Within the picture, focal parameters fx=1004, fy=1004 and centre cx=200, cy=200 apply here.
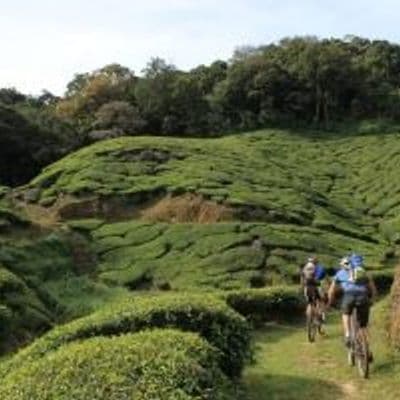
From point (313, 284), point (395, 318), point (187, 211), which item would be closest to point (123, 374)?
point (395, 318)

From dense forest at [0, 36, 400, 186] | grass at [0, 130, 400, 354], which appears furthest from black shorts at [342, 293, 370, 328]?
dense forest at [0, 36, 400, 186]

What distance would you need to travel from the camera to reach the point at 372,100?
85625 millimetres

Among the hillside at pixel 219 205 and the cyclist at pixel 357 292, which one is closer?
the cyclist at pixel 357 292

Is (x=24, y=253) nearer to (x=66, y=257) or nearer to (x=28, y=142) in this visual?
(x=66, y=257)

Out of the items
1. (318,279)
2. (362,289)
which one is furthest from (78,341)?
(318,279)

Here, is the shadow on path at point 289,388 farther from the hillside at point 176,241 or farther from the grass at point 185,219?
the grass at point 185,219

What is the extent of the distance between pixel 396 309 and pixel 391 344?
1.14 meters

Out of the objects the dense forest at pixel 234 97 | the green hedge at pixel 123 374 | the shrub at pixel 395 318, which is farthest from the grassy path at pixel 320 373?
the dense forest at pixel 234 97

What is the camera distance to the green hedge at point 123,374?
11508mm

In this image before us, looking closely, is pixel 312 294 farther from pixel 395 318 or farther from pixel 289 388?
pixel 289 388

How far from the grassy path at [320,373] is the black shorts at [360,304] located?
36.8 inches

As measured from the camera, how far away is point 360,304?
18297 mm

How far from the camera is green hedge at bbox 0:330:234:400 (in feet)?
37.8

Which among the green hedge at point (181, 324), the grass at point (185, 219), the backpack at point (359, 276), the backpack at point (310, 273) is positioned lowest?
the grass at point (185, 219)
